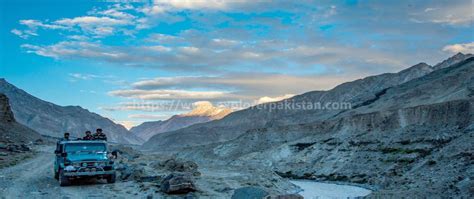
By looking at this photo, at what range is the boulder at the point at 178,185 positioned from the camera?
20.4m

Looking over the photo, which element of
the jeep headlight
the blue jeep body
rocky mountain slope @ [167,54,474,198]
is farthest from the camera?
rocky mountain slope @ [167,54,474,198]

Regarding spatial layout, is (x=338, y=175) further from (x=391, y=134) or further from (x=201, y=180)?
(x=201, y=180)

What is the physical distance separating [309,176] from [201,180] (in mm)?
28640

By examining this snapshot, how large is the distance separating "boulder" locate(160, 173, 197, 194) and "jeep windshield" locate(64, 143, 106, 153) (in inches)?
206

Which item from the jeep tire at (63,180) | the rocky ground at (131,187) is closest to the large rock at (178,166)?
the rocky ground at (131,187)

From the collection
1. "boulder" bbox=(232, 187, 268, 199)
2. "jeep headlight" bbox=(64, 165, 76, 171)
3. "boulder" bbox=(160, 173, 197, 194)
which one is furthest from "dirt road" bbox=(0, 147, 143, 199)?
"boulder" bbox=(232, 187, 268, 199)

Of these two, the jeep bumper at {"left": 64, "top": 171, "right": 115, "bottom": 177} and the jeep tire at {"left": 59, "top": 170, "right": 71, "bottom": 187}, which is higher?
the jeep bumper at {"left": 64, "top": 171, "right": 115, "bottom": 177}

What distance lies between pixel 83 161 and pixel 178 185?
19.1 ft

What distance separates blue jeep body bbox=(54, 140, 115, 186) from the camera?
75.7ft

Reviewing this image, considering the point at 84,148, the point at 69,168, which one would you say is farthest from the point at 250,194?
the point at 84,148

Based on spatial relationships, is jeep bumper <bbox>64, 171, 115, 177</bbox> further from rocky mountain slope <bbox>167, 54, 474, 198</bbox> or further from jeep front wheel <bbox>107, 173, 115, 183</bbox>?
rocky mountain slope <bbox>167, 54, 474, 198</bbox>

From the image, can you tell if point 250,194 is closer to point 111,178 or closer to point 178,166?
point 111,178

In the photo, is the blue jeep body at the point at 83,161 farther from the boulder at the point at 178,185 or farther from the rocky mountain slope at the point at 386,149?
the rocky mountain slope at the point at 386,149

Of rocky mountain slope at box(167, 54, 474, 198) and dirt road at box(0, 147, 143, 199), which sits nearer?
dirt road at box(0, 147, 143, 199)
